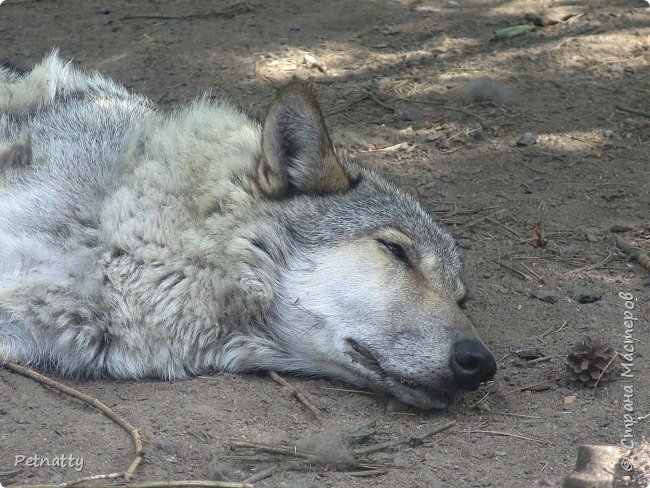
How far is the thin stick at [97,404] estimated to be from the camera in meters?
3.53

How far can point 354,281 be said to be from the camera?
4.18 metres

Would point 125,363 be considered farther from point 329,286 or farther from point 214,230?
point 329,286

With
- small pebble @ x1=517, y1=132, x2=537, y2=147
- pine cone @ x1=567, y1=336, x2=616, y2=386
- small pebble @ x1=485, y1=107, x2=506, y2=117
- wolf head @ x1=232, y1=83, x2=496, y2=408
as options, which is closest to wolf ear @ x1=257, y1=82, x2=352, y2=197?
wolf head @ x1=232, y1=83, x2=496, y2=408

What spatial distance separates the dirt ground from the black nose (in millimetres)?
243

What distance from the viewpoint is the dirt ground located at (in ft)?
12.2

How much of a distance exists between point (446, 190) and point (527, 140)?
102 centimetres

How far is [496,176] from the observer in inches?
266

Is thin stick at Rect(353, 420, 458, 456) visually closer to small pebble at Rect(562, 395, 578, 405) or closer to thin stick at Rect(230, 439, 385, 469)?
thin stick at Rect(230, 439, 385, 469)

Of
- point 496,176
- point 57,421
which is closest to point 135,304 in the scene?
point 57,421

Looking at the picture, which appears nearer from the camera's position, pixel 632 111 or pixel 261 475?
A: pixel 261 475

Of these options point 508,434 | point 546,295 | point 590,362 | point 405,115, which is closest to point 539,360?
point 590,362

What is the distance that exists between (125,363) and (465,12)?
21.3 feet

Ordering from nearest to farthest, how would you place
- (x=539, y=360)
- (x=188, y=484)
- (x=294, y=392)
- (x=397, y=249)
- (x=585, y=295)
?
1. (x=188, y=484)
2. (x=294, y=392)
3. (x=397, y=249)
4. (x=539, y=360)
5. (x=585, y=295)

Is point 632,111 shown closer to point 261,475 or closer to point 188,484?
point 261,475
